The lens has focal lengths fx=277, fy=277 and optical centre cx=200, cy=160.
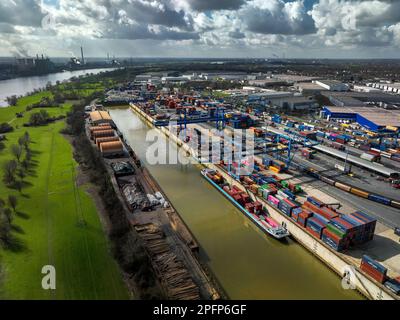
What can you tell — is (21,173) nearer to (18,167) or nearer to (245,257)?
(18,167)

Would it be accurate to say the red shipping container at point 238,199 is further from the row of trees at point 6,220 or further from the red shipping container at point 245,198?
the row of trees at point 6,220

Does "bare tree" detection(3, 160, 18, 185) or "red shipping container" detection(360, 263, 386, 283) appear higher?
"bare tree" detection(3, 160, 18, 185)

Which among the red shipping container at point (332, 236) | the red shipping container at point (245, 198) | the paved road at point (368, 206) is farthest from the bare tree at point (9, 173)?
the paved road at point (368, 206)

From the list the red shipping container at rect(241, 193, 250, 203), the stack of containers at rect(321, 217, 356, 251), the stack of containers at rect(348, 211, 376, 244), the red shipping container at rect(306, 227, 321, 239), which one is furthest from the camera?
the red shipping container at rect(241, 193, 250, 203)

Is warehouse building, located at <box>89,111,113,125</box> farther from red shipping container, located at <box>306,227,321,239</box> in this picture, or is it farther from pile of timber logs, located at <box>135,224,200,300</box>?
red shipping container, located at <box>306,227,321,239</box>

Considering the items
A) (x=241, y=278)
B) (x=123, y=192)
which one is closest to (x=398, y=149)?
(x=241, y=278)

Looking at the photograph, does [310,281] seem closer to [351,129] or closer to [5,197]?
[5,197]

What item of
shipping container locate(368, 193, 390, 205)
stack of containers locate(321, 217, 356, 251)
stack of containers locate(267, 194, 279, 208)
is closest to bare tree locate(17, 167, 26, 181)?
stack of containers locate(267, 194, 279, 208)
